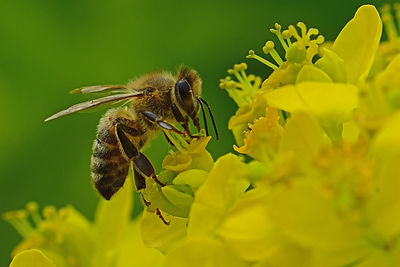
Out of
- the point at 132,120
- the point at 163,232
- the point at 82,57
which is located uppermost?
the point at 132,120

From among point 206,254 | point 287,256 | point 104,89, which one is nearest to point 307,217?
point 287,256

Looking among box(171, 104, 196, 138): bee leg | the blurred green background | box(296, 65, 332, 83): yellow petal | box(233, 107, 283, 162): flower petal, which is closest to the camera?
box(233, 107, 283, 162): flower petal

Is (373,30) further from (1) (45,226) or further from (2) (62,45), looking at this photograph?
(2) (62,45)

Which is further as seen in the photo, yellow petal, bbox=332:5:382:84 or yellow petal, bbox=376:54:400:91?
yellow petal, bbox=332:5:382:84

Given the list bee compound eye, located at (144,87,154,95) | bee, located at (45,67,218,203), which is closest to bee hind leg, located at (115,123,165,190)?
bee, located at (45,67,218,203)

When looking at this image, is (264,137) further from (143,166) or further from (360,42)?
(143,166)

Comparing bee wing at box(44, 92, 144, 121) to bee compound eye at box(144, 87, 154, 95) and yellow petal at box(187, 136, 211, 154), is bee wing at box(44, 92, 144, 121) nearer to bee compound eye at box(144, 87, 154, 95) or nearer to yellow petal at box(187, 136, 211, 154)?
bee compound eye at box(144, 87, 154, 95)

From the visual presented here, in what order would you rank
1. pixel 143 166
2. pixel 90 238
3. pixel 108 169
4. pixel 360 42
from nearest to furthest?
pixel 360 42
pixel 143 166
pixel 108 169
pixel 90 238

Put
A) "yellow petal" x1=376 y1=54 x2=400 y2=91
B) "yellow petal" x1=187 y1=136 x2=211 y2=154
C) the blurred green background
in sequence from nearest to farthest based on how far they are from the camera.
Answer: "yellow petal" x1=376 y1=54 x2=400 y2=91 < "yellow petal" x1=187 y1=136 x2=211 y2=154 < the blurred green background
